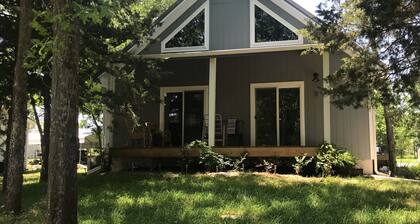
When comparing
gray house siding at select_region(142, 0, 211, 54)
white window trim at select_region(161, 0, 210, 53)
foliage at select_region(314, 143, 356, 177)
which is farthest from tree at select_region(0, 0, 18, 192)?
foliage at select_region(314, 143, 356, 177)

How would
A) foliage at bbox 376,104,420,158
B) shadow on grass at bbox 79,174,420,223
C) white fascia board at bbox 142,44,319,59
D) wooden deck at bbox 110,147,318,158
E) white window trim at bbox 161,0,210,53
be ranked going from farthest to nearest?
foliage at bbox 376,104,420,158, white window trim at bbox 161,0,210,53, white fascia board at bbox 142,44,319,59, wooden deck at bbox 110,147,318,158, shadow on grass at bbox 79,174,420,223

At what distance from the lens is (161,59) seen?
12938 mm

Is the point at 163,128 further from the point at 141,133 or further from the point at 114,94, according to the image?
the point at 114,94

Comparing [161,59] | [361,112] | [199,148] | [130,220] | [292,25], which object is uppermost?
[292,25]

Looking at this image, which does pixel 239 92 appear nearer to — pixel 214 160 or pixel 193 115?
pixel 193 115

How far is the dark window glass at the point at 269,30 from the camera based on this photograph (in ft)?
43.5

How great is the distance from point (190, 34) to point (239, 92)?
2.25 m

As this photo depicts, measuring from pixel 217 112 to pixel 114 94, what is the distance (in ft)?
12.4

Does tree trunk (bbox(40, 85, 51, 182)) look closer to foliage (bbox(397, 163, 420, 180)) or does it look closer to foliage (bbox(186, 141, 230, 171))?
foliage (bbox(186, 141, 230, 171))

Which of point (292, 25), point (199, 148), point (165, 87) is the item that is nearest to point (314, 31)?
point (292, 25)

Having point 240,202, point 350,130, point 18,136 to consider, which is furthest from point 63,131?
point 350,130

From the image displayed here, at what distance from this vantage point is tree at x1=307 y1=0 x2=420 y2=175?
27.7ft

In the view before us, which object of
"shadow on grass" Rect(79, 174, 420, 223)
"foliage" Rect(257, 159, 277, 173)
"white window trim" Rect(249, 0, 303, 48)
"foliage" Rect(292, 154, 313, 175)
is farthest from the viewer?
"white window trim" Rect(249, 0, 303, 48)

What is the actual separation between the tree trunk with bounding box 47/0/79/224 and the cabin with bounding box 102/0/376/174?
6902 millimetres
